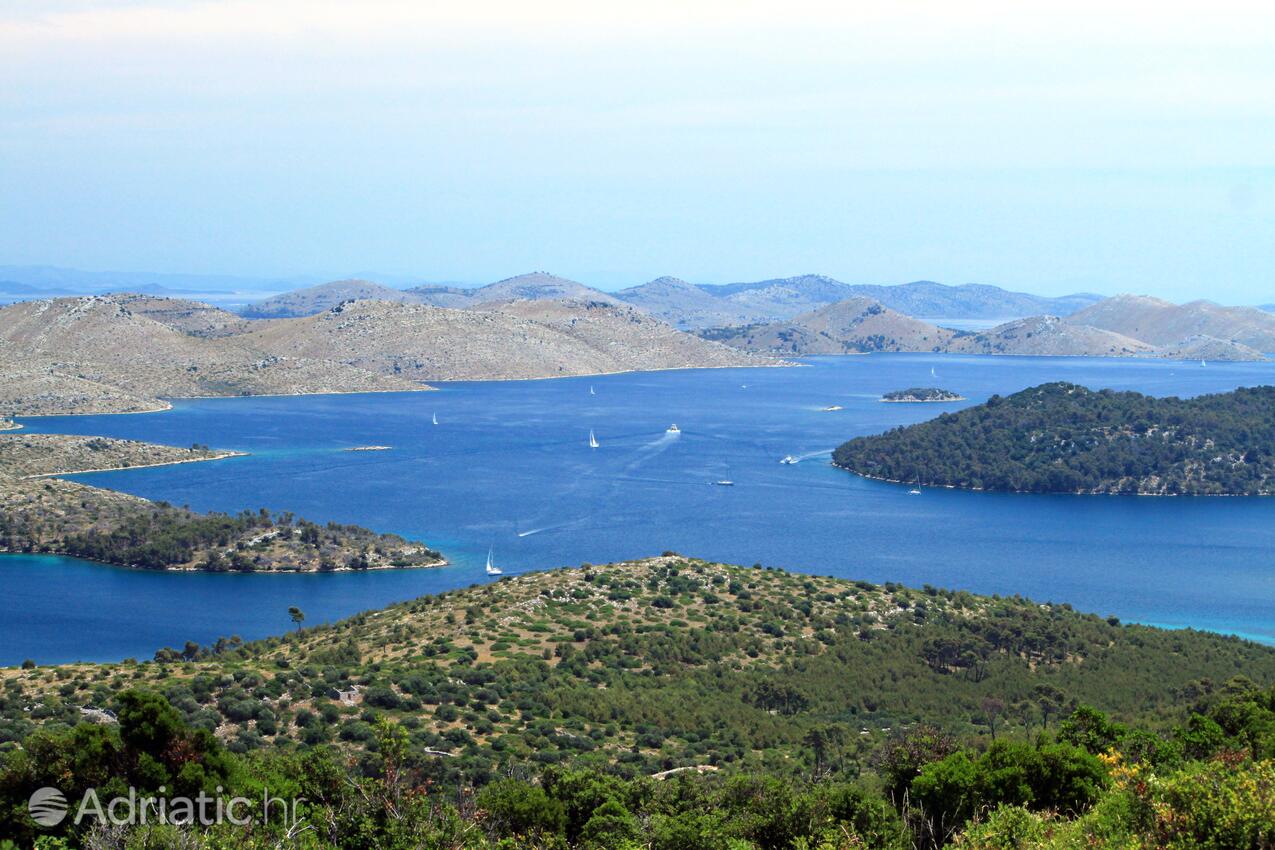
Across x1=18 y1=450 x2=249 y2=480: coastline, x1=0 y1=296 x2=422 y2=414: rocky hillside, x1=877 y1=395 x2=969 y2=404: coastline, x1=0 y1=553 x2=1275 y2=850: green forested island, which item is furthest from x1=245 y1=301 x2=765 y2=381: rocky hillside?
x1=0 y1=553 x2=1275 y2=850: green forested island

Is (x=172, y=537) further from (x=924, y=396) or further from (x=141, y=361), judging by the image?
(x=924, y=396)

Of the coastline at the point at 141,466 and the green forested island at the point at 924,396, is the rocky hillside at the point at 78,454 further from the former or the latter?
the green forested island at the point at 924,396

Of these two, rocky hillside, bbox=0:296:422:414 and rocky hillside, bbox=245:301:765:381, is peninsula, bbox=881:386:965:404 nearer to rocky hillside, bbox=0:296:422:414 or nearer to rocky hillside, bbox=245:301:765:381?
rocky hillside, bbox=245:301:765:381

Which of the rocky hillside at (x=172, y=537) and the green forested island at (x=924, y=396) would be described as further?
the green forested island at (x=924, y=396)

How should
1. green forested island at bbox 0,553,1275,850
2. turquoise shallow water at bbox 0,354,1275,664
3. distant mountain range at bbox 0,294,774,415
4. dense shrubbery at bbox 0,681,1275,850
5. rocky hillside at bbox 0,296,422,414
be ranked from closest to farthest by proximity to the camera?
dense shrubbery at bbox 0,681,1275,850
green forested island at bbox 0,553,1275,850
turquoise shallow water at bbox 0,354,1275,664
distant mountain range at bbox 0,294,774,415
rocky hillside at bbox 0,296,422,414

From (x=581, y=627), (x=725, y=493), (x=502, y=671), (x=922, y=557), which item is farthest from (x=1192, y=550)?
(x=502, y=671)

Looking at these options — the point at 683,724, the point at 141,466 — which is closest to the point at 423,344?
the point at 141,466

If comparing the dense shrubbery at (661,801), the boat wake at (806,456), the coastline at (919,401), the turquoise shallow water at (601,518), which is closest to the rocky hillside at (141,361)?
the turquoise shallow water at (601,518)

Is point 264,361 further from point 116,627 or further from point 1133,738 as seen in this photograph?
point 1133,738
